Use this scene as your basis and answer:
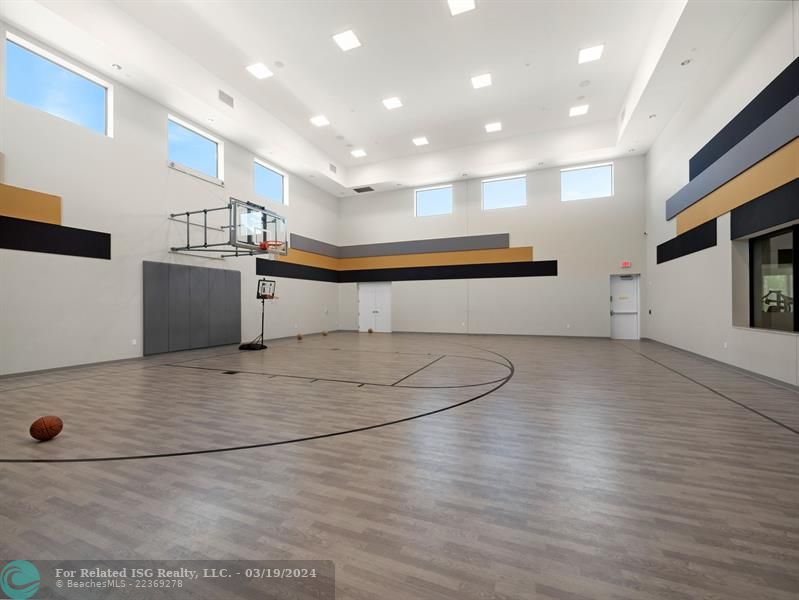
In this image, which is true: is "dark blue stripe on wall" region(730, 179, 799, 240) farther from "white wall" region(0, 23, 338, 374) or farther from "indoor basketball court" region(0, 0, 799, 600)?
"white wall" region(0, 23, 338, 374)

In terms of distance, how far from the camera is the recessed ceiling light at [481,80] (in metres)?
8.29

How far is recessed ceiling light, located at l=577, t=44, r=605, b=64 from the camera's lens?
24.1ft

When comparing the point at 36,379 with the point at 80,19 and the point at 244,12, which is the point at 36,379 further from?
the point at 244,12

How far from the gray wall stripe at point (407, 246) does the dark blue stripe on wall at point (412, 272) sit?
71 cm

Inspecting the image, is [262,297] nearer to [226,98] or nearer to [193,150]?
[193,150]

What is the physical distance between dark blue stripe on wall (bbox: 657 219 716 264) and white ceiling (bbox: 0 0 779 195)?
3.06 metres

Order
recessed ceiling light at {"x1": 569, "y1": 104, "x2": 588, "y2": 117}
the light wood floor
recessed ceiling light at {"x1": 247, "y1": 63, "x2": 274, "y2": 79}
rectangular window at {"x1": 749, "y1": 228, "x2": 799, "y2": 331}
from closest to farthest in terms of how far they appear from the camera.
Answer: the light wood floor
rectangular window at {"x1": 749, "y1": 228, "x2": 799, "y2": 331}
recessed ceiling light at {"x1": 247, "y1": 63, "x2": 274, "y2": 79}
recessed ceiling light at {"x1": 569, "y1": 104, "x2": 588, "y2": 117}

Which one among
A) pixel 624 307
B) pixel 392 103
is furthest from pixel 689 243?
pixel 392 103

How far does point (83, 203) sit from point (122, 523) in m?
7.43

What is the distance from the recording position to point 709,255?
275 inches

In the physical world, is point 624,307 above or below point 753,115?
below

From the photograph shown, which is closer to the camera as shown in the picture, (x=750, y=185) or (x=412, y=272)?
(x=750, y=185)

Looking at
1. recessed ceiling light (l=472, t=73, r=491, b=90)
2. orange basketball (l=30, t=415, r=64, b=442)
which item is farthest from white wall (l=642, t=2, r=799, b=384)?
orange basketball (l=30, t=415, r=64, b=442)

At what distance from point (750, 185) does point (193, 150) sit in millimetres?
11957
